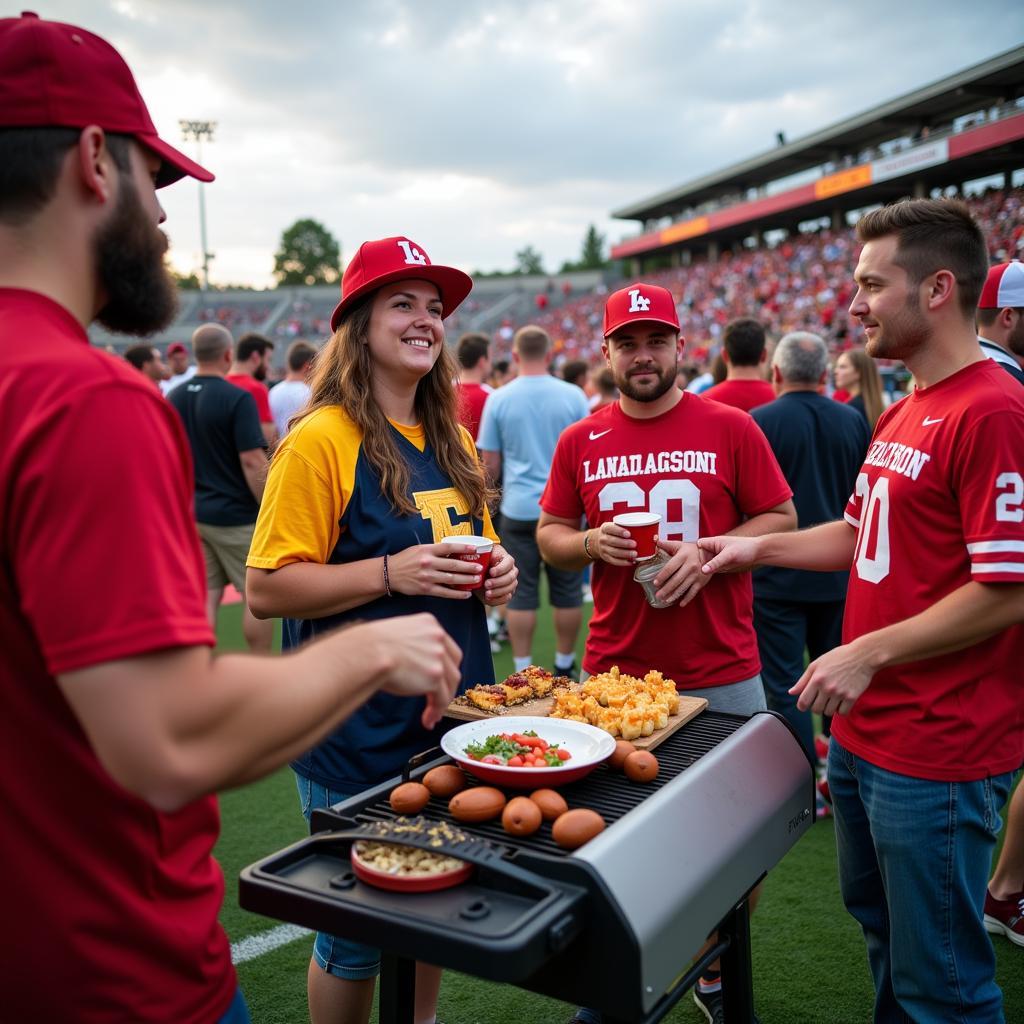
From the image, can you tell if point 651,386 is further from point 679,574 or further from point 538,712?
point 538,712

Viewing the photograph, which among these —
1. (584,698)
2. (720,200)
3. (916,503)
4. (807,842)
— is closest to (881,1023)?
(584,698)

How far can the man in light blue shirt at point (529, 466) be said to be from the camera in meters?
6.98

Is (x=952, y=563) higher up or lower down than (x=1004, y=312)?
lower down

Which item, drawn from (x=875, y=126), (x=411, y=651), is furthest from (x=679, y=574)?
(x=875, y=126)

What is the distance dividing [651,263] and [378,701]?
58.9 meters

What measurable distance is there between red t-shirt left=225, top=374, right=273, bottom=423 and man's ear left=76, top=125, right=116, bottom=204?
624cm

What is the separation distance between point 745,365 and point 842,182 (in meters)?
33.4

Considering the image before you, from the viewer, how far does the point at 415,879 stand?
5.26 ft

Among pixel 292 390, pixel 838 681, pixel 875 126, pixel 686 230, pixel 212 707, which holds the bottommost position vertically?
pixel 838 681

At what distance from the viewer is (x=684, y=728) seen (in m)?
2.45

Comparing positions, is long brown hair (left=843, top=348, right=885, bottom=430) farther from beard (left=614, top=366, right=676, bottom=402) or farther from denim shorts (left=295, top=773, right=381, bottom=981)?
denim shorts (left=295, top=773, right=381, bottom=981)

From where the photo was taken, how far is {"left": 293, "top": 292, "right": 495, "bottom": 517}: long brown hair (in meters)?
2.69

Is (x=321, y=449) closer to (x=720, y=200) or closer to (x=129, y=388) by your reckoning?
(x=129, y=388)

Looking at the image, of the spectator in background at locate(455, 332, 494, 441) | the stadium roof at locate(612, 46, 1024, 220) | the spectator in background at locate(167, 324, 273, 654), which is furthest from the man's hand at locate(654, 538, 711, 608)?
the stadium roof at locate(612, 46, 1024, 220)
